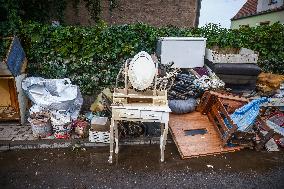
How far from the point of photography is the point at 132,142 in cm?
635

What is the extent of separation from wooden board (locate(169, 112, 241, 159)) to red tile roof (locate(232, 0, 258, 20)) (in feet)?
66.2

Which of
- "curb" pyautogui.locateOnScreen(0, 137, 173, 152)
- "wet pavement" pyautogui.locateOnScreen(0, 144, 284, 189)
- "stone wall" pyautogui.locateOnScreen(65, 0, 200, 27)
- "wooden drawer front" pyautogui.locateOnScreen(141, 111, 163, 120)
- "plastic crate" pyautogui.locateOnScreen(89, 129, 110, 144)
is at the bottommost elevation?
"wet pavement" pyautogui.locateOnScreen(0, 144, 284, 189)

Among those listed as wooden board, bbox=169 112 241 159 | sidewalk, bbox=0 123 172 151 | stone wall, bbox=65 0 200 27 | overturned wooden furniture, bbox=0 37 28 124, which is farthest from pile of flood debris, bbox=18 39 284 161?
stone wall, bbox=65 0 200 27

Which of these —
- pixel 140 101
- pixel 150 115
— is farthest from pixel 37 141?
pixel 150 115

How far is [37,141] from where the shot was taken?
6145mm

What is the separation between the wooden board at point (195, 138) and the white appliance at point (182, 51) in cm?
193

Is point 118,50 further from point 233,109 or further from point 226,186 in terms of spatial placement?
point 226,186

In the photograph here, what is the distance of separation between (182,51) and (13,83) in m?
4.93

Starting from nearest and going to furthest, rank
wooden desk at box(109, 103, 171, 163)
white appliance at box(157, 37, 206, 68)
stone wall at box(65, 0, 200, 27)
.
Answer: wooden desk at box(109, 103, 171, 163)
white appliance at box(157, 37, 206, 68)
stone wall at box(65, 0, 200, 27)

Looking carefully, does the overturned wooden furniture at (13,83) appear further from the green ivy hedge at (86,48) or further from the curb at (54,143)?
the curb at (54,143)

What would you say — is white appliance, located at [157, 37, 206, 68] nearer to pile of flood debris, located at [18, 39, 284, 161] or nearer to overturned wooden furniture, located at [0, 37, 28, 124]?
pile of flood debris, located at [18, 39, 284, 161]

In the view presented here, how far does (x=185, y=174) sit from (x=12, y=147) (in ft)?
12.9

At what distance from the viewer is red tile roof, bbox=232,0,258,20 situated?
79.6ft

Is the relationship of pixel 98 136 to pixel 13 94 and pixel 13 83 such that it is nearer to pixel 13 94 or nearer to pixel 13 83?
pixel 13 83
